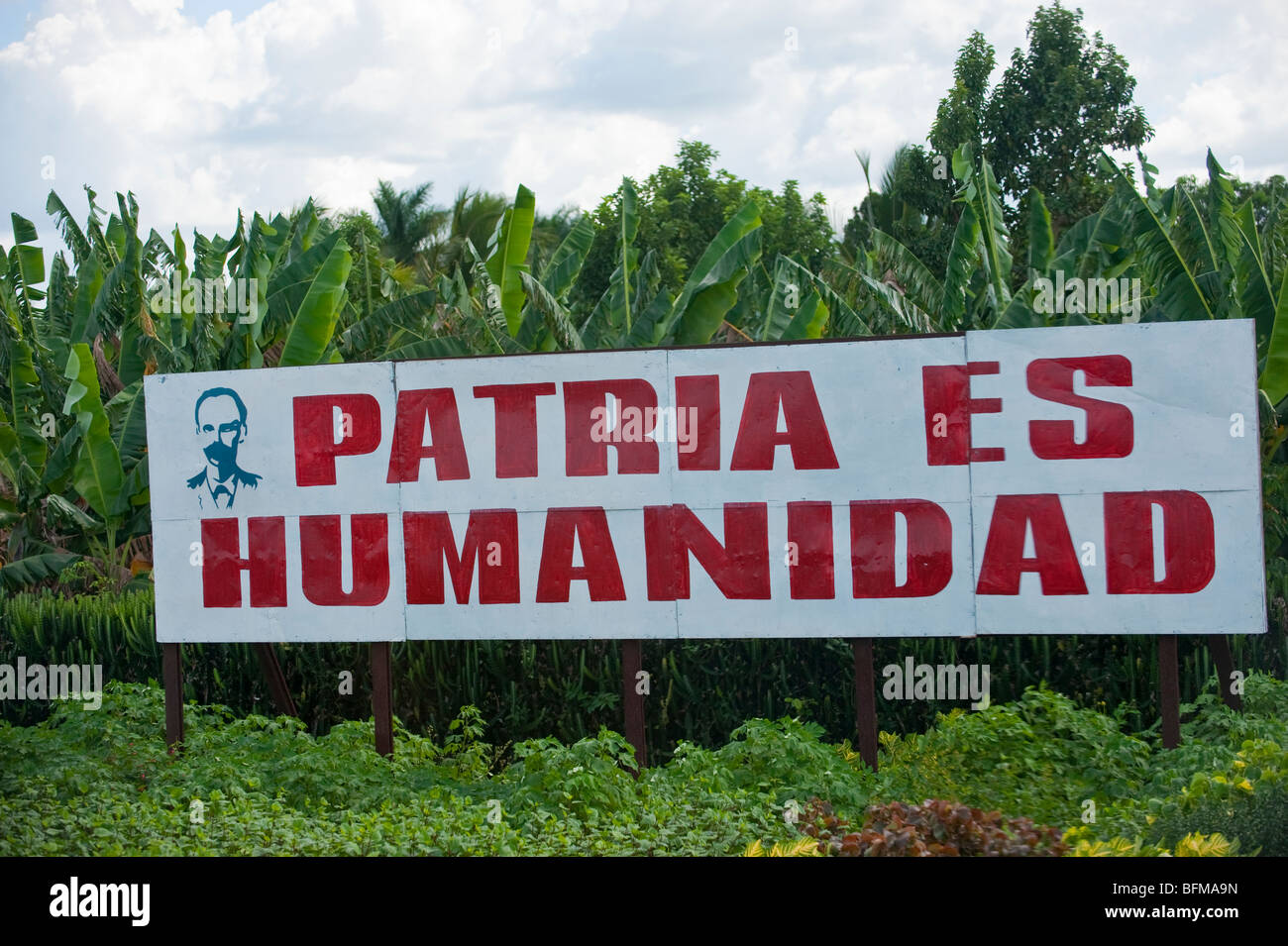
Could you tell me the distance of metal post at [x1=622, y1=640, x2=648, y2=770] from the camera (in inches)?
310

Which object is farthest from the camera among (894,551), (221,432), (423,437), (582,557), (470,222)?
(470,222)

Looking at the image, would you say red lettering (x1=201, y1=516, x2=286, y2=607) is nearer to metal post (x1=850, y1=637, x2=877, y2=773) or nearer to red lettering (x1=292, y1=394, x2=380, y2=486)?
red lettering (x1=292, y1=394, x2=380, y2=486)

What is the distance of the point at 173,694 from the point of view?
8.55 meters

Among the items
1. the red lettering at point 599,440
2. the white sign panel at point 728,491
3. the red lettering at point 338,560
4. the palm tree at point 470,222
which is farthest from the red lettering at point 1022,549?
the palm tree at point 470,222

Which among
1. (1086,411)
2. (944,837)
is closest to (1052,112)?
(1086,411)

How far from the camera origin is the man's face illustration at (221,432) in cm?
834

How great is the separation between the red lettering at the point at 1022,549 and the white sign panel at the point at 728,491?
1 cm

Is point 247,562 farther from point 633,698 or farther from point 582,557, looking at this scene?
point 633,698

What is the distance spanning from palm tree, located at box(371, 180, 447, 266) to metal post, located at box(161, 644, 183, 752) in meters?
31.9

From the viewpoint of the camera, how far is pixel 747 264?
1020 centimetres

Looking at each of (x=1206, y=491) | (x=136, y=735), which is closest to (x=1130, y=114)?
(x=1206, y=491)

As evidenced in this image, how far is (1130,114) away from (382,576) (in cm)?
1909

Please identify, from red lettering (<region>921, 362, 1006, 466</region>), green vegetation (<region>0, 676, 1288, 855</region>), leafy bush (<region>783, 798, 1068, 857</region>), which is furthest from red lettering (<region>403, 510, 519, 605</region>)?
leafy bush (<region>783, 798, 1068, 857</region>)

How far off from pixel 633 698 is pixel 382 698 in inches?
70.1
